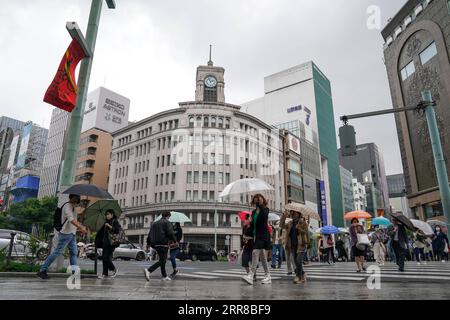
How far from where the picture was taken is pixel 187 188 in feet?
168

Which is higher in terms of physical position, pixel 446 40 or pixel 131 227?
pixel 446 40

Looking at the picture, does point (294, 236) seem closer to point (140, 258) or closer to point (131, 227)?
point (140, 258)

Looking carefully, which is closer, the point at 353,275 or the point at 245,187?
the point at 353,275

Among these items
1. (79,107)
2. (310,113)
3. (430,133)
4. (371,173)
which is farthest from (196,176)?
(371,173)

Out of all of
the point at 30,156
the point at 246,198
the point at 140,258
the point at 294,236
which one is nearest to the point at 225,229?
the point at 246,198

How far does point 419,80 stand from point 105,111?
63.2 meters

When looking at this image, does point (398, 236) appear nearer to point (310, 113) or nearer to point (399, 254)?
point (399, 254)

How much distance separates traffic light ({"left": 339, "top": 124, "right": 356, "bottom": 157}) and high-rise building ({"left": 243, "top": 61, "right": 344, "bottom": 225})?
235 feet

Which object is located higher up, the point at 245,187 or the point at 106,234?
the point at 245,187

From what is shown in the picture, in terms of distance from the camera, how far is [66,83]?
8.12m

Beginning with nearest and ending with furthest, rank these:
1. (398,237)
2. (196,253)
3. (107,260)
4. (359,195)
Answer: (107,260), (398,237), (196,253), (359,195)

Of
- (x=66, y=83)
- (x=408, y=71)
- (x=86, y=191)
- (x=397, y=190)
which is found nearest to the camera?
(x=66, y=83)

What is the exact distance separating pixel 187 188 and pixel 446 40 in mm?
40233

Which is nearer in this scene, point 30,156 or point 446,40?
point 446,40
